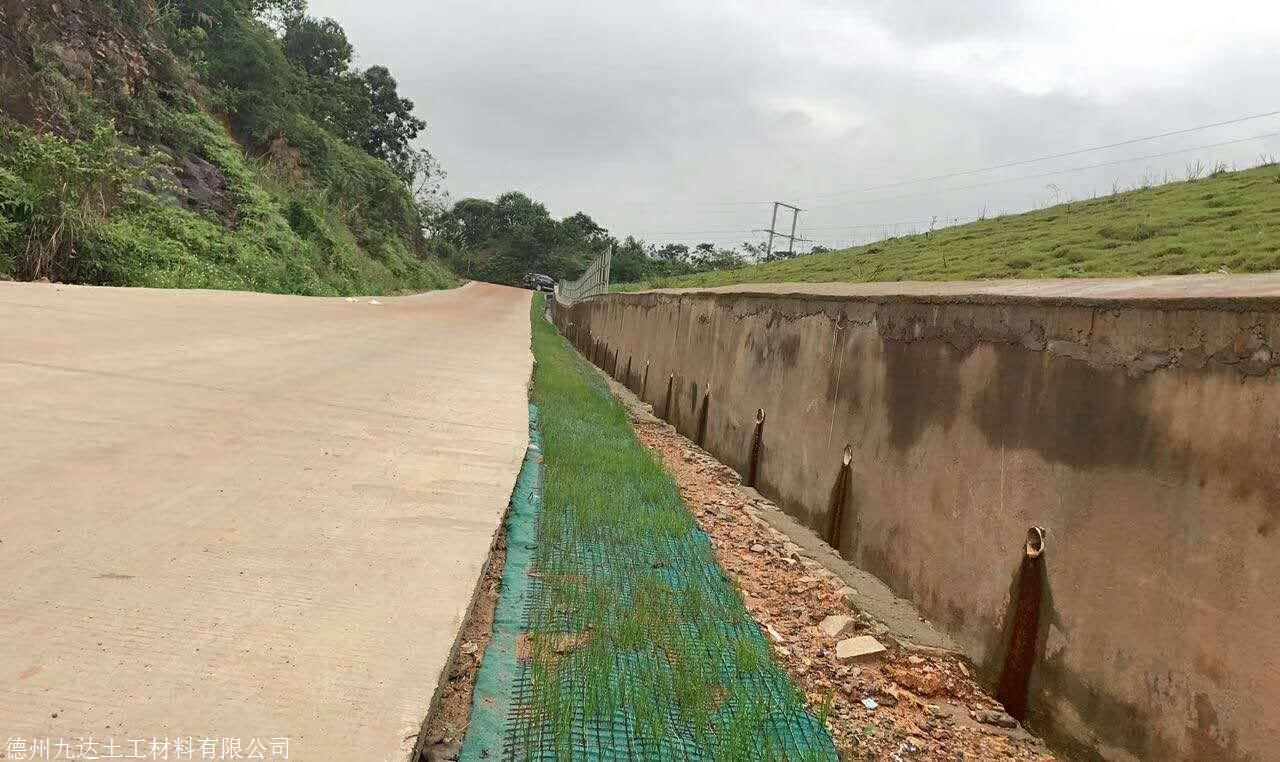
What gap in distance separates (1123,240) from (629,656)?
5070 millimetres

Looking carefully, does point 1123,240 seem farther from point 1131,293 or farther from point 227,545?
point 227,545

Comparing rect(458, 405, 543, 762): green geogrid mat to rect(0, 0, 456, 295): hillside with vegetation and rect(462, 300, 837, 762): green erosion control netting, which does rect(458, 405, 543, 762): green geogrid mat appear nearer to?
rect(462, 300, 837, 762): green erosion control netting

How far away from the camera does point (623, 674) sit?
2.62 metres

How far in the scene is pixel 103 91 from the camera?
57.8ft

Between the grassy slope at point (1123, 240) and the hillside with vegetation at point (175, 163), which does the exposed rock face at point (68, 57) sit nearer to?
the hillside with vegetation at point (175, 163)

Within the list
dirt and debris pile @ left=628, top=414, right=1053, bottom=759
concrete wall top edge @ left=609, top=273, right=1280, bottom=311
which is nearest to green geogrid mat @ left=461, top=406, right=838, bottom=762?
dirt and debris pile @ left=628, top=414, right=1053, bottom=759

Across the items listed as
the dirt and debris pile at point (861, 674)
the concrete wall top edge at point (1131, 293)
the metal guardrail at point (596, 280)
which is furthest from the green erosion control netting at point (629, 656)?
the metal guardrail at point (596, 280)

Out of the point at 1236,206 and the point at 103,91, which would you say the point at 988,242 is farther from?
the point at 103,91

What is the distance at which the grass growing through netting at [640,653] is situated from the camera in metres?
2.31

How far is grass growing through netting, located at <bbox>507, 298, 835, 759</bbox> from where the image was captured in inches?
91.0

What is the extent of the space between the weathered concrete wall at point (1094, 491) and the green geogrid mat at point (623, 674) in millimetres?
905

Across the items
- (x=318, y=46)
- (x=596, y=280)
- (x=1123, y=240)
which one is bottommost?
(x=596, y=280)

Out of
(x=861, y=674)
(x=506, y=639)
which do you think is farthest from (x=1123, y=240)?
(x=506, y=639)

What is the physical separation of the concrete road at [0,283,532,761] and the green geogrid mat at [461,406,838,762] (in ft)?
0.74
